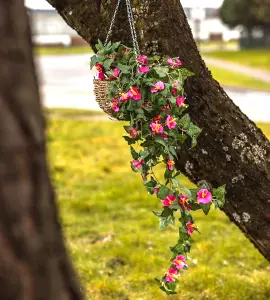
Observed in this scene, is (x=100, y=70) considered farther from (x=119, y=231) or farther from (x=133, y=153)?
(x=119, y=231)

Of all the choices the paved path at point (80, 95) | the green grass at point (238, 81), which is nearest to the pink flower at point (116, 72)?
the paved path at point (80, 95)

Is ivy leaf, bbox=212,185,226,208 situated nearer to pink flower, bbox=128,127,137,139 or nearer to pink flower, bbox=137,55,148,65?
pink flower, bbox=128,127,137,139

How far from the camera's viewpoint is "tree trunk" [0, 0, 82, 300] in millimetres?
1302

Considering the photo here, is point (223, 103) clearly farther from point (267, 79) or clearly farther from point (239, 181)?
point (267, 79)

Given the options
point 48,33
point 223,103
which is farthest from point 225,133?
point 48,33

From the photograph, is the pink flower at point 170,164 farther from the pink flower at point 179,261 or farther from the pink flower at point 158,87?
the pink flower at point 179,261

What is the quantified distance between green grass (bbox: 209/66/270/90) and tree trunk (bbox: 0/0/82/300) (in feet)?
49.5

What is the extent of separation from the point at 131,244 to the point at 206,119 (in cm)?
240

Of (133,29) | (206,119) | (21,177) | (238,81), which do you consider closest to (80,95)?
(238,81)

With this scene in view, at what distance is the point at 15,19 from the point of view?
133 cm

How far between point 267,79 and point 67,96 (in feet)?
22.5

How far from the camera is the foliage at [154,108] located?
275 centimetres

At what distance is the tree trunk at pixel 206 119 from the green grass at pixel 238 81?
43.0 ft

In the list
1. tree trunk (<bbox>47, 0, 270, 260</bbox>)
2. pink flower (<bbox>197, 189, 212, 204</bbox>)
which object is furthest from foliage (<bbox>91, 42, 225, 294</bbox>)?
tree trunk (<bbox>47, 0, 270, 260</bbox>)
